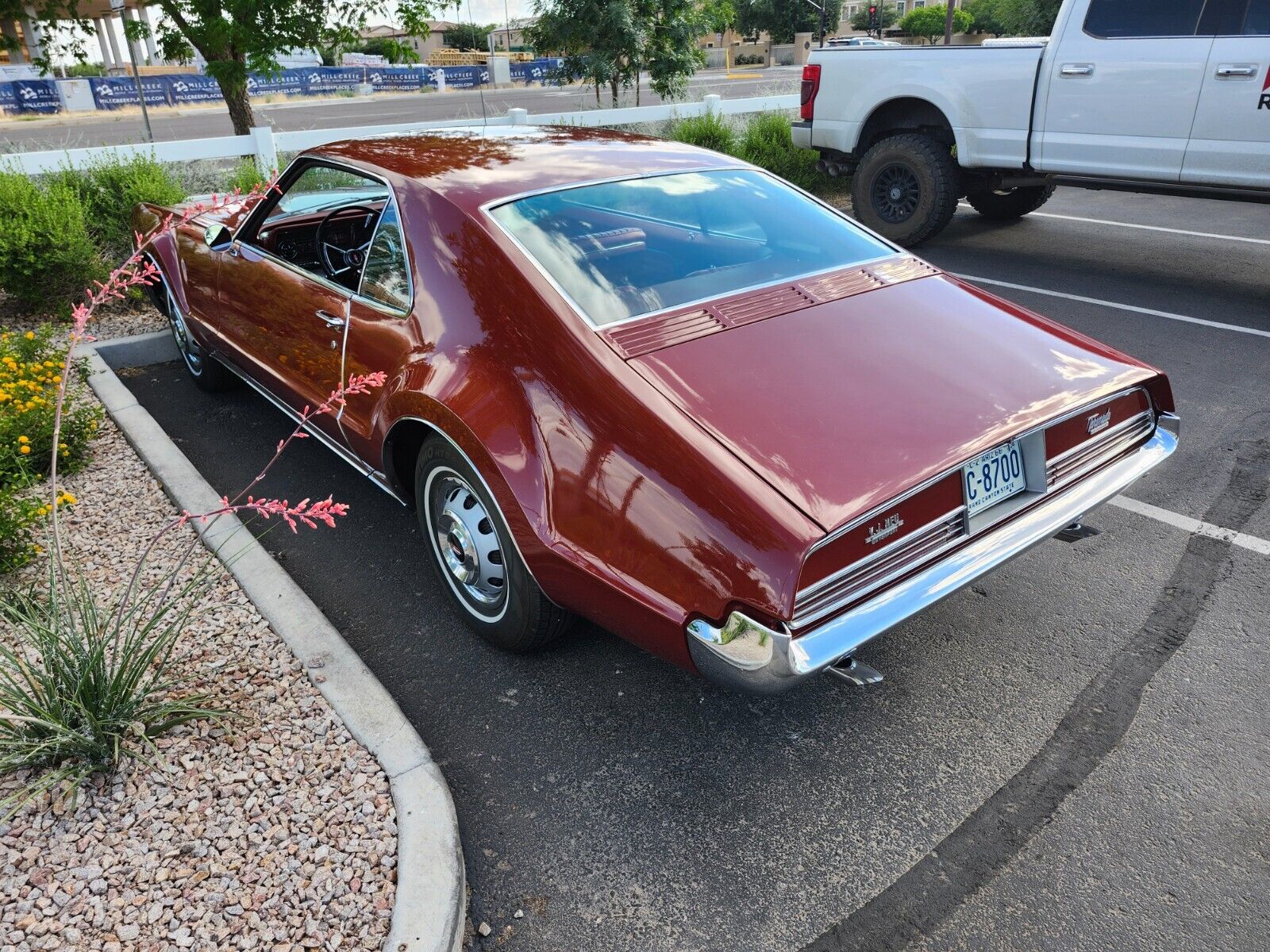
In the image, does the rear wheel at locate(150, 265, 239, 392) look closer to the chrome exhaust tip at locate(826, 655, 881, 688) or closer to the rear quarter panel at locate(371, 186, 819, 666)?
the rear quarter panel at locate(371, 186, 819, 666)

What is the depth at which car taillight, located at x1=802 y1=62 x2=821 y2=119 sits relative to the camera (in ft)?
29.0

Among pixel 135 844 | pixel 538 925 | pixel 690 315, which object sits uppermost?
pixel 690 315

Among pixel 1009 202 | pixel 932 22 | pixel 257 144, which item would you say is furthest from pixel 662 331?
pixel 932 22

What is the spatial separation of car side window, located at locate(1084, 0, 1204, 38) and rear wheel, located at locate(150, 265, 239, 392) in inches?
266

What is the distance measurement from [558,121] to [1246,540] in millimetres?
9750

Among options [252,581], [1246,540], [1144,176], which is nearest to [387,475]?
[252,581]

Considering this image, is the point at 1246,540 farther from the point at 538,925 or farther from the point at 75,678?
the point at 75,678

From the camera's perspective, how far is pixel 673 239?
326cm

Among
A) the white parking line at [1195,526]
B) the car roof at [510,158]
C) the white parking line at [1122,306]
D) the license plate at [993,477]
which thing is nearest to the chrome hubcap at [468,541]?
the car roof at [510,158]

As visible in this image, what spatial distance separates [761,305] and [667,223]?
56 cm

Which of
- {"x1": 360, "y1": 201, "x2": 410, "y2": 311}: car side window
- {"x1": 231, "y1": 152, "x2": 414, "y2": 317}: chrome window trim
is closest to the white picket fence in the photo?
{"x1": 231, "y1": 152, "x2": 414, "y2": 317}: chrome window trim

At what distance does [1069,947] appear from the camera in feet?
7.16

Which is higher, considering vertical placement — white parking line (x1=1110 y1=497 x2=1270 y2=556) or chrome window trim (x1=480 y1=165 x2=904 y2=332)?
chrome window trim (x1=480 y1=165 x2=904 y2=332)

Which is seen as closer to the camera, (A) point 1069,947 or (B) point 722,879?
(A) point 1069,947
